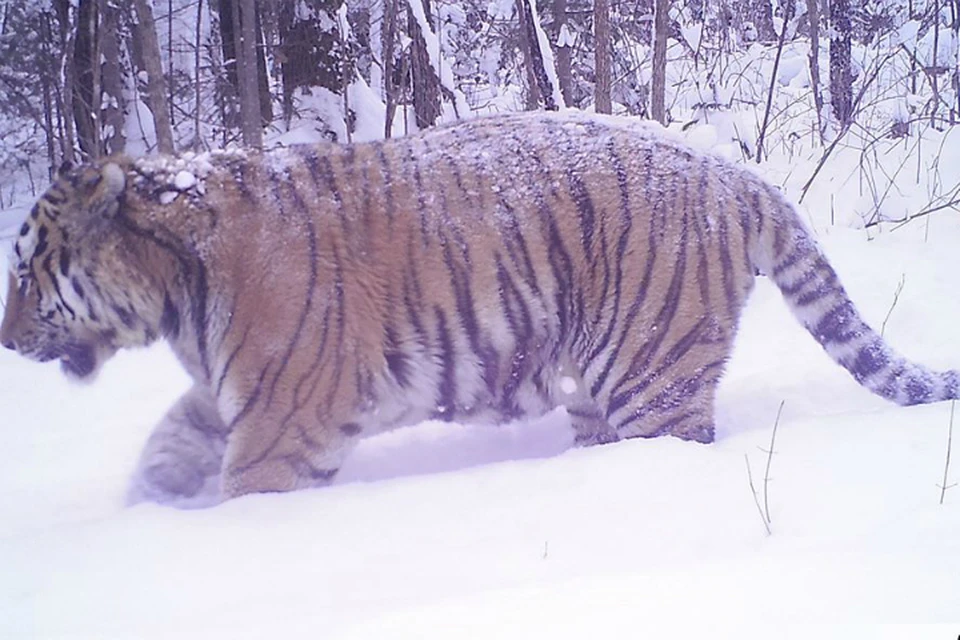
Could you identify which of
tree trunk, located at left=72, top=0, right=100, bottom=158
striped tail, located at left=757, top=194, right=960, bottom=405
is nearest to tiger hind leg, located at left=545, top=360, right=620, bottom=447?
striped tail, located at left=757, top=194, right=960, bottom=405

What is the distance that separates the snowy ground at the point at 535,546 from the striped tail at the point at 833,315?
17 centimetres

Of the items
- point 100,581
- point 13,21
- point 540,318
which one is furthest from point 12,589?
point 13,21

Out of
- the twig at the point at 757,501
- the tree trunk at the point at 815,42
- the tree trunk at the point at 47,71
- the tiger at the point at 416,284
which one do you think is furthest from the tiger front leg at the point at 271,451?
the tree trunk at the point at 47,71

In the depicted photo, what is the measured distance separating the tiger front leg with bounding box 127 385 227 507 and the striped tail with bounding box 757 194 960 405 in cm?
216

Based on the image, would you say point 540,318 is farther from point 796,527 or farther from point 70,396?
point 70,396

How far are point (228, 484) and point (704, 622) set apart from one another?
5.98 feet

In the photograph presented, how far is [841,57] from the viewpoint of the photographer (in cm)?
870

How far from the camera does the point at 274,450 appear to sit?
2979 mm

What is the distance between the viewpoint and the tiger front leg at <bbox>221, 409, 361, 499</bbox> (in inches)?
117

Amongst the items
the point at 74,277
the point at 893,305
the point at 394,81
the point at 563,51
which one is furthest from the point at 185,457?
the point at 563,51

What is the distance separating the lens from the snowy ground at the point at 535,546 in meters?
1.69

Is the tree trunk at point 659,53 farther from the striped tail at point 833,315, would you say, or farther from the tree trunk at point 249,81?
the striped tail at point 833,315

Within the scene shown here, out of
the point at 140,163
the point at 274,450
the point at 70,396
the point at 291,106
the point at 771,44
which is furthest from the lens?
the point at 771,44

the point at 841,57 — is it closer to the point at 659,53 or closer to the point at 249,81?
the point at 659,53
